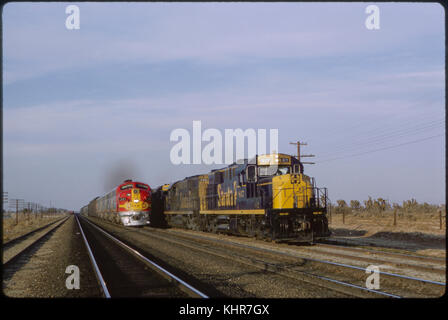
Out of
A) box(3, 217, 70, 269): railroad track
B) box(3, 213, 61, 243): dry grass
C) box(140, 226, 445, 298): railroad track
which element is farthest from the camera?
box(3, 213, 61, 243): dry grass

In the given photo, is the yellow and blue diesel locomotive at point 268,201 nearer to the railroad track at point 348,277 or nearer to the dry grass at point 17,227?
the railroad track at point 348,277

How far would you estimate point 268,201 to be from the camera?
18.0 meters

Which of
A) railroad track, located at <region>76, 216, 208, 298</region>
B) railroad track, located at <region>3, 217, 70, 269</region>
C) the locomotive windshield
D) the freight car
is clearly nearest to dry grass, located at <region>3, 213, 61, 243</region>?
railroad track, located at <region>3, 217, 70, 269</region>

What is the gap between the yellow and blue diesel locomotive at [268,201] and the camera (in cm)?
1733

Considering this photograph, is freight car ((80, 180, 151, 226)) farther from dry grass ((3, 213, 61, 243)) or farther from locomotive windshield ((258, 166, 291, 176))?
locomotive windshield ((258, 166, 291, 176))

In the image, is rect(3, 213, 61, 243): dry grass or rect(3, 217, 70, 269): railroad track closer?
rect(3, 217, 70, 269): railroad track

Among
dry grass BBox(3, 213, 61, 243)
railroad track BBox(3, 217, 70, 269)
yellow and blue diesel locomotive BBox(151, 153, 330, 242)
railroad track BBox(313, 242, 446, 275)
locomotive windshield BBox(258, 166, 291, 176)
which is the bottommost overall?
dry grass BBox(3, 213, 61, 243)

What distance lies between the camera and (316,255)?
14648 mm

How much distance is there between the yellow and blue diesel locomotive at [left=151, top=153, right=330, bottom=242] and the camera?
17.3 m

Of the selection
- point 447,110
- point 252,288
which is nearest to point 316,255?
point 252,288

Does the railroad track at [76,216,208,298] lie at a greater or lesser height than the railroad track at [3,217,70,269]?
greater

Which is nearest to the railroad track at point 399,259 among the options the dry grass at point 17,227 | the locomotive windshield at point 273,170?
the locomotive windshield at point 273,170

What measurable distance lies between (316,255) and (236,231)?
750cm
